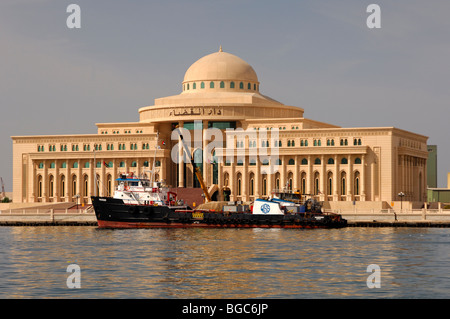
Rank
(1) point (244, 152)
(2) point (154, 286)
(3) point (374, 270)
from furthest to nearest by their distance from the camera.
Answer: (1) point (244, 152) < (3) point (374, 270) < (2) point (154, 286)

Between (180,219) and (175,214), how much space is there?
3.33ft

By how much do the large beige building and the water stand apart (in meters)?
51.3

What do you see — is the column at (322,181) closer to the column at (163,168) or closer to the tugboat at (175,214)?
the column at (163,168)

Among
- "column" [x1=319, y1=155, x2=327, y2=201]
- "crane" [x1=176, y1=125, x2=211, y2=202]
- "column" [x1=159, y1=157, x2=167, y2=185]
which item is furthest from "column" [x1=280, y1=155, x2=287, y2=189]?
"column" [x1=159, y1=157, x2=167, y2=185]

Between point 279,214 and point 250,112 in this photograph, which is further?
point 250,112

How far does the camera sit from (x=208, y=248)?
7256cm

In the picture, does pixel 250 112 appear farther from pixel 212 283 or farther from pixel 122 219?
pixel 212 283

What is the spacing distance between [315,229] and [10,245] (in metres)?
41.9

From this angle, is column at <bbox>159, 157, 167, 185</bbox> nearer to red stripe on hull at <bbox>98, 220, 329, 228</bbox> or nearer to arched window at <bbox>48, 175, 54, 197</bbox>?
arched window at <bbox>48, 175, 54, 197</bbox>

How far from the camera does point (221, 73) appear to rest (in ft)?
531

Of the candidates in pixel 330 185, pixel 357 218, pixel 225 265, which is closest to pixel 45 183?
pixel 330 185

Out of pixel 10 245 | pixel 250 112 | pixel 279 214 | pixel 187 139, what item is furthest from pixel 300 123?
pixel 10 245

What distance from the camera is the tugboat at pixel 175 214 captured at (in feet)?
352
